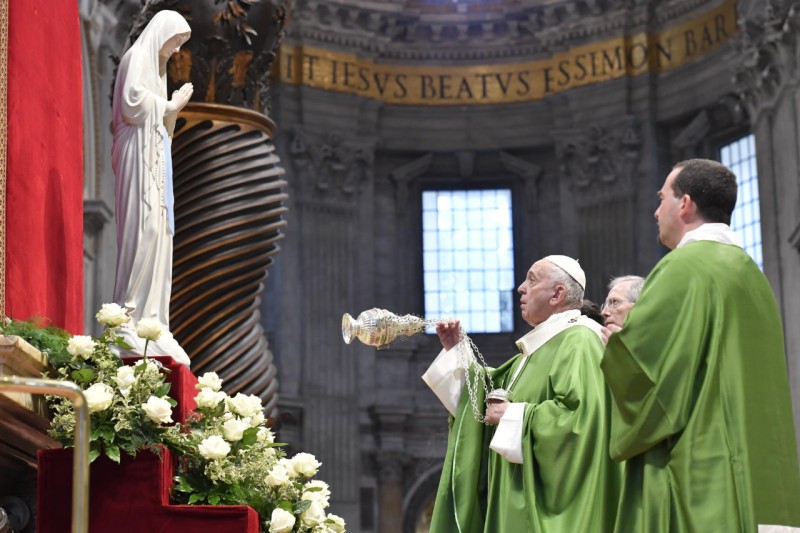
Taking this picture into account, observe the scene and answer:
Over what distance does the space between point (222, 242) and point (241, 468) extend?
10.4 feet

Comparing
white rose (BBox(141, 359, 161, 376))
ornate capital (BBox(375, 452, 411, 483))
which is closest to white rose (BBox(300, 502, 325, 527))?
white rose (BBox(141, 359, 161, 376))

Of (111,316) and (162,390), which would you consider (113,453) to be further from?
(111,316)

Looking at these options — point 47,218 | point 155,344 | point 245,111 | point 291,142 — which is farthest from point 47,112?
point 291,142

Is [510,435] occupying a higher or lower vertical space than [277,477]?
higher

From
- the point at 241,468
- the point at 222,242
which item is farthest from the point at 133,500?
the point at 222,242

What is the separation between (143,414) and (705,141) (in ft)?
52.9

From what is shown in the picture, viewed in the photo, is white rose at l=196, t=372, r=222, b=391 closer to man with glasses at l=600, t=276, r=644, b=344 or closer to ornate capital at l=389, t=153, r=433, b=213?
man with glasses at l=600, t=276, r=644, b=344

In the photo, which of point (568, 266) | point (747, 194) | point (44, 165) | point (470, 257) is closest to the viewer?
point (568, 266)

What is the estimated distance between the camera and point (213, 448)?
551 centimetres

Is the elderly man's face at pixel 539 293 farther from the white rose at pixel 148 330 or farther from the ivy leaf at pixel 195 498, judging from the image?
the ivy leaf at pixel 195 498

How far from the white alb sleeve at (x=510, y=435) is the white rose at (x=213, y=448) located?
1.14m

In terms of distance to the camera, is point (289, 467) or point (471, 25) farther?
point (471, 25)

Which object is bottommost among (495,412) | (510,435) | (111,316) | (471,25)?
(510,435)

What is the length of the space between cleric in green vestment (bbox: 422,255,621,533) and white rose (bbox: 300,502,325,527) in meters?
0.59
